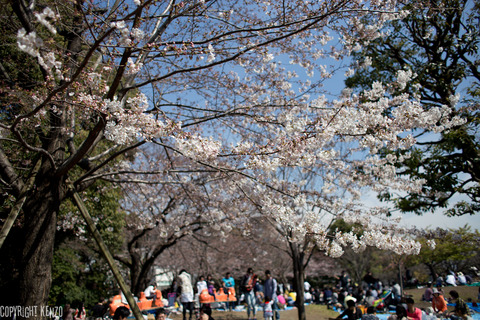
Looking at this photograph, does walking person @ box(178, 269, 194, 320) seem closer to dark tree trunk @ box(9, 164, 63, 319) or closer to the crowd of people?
the crowd of people

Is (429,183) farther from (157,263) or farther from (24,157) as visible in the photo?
(157,263)

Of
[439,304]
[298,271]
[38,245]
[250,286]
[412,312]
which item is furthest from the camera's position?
[298,271]

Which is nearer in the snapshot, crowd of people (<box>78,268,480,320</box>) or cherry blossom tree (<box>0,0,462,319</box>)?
cherry blossom tree (<box>0,0,462,319</box>)

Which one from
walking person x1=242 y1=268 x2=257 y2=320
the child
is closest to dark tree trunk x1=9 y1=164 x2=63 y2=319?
walking person x1=242 y1=268 x2=257 y2=320

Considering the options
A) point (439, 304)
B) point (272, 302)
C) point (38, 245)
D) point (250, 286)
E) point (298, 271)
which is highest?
point (38, 245)

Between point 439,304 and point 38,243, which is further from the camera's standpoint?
point 439,304

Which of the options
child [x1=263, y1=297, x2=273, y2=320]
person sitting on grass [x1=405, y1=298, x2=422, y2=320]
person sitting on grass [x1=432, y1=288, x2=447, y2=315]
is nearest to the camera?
person sitting on grass [x1=405, y1=298, x2=422, y2=320]

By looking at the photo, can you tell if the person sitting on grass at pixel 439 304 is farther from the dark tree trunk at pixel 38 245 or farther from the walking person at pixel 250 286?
the dark tree trunk at pixel 38 245

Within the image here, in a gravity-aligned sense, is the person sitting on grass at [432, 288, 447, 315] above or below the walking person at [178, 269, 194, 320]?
below

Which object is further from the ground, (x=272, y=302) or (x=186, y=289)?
(x=186, y=289)

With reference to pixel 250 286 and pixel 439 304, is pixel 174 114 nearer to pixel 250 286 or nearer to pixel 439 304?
pixel 250 286

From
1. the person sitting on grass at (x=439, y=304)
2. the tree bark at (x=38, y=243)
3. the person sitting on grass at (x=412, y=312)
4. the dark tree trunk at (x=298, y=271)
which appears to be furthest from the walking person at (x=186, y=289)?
the person sitting on grass at (x=439, y=304)

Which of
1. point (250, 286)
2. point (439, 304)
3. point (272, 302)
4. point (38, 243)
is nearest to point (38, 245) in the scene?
point (38, 243)

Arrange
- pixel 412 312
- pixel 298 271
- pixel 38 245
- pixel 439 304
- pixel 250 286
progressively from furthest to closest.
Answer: pixel 298 271 → pixel 250 286 → pixel 439 304 → pixel 412 312 → pixel 38 245
